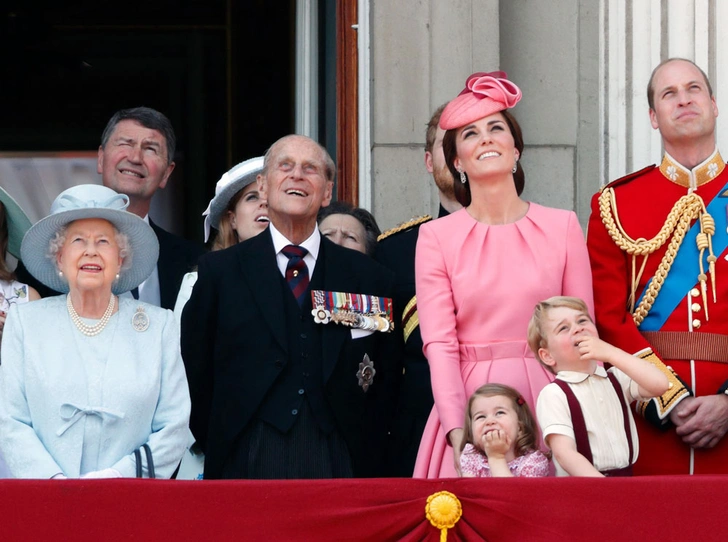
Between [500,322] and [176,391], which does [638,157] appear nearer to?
[500,322]

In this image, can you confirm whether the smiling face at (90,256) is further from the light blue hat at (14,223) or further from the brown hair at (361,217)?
the brown hair at (361,217)

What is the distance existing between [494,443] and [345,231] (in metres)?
1.61

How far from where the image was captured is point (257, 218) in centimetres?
550

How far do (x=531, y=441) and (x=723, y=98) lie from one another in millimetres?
2333

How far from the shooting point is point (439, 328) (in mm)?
4445

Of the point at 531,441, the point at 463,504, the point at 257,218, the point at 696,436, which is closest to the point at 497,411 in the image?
the point at 531,441

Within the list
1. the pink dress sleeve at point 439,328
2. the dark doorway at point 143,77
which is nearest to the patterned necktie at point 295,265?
the pink dress sleeve at point 439,328

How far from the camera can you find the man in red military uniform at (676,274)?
457 cm

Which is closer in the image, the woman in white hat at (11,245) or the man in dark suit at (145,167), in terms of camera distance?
the woman in white hat at (11,245)

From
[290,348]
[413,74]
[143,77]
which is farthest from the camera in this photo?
[143,77]

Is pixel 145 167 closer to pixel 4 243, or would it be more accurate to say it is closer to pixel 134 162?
pixel 134 162

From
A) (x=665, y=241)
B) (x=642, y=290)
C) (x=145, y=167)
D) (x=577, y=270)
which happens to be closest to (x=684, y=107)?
(x=665, y=241)

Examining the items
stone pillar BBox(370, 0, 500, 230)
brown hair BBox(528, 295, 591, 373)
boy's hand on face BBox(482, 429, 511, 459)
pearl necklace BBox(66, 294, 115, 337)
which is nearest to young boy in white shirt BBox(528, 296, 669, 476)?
brown hair BBox(528, 295, 591, 373)

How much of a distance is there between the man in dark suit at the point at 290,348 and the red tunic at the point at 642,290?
698 mm
